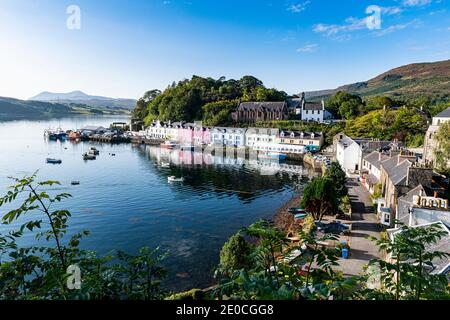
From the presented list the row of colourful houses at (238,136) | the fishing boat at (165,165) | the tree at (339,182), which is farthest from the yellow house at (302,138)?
the tree at (339,182)

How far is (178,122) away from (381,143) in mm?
65380

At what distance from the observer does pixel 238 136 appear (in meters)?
81.3

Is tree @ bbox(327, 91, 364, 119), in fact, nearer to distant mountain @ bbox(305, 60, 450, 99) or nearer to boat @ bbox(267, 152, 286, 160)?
boat @ bbox(267, 152, 286, 160)

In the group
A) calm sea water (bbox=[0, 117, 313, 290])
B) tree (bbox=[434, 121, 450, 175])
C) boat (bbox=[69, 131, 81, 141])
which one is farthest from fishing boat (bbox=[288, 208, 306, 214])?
boat (bbox=[69, 131, 81, 141])

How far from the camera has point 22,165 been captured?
54625 mm

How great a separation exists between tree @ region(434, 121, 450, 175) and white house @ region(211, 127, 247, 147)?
175 feet

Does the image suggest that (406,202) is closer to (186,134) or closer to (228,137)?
(228,137)

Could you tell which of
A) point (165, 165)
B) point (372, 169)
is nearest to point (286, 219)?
point (372, 169)

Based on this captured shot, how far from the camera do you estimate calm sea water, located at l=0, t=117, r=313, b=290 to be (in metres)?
24.8

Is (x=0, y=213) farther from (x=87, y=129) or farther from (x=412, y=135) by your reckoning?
(x=87, y=129)

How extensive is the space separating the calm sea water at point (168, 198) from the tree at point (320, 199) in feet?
18.2

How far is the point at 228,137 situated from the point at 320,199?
56.4 metres

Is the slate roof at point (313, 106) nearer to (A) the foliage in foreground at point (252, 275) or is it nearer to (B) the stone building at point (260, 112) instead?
(B) the stone building at point (260, 112)

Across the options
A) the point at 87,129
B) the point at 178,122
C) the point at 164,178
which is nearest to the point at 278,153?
the point at 164,178
